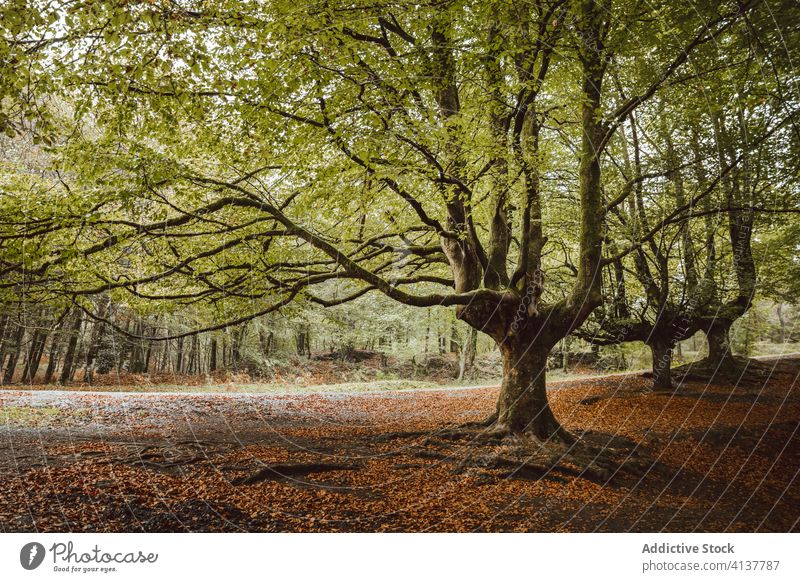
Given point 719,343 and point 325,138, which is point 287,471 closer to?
point 325,138

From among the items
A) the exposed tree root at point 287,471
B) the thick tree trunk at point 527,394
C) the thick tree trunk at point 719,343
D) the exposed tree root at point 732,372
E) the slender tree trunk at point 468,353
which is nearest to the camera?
the exposed tree root at point 287,471

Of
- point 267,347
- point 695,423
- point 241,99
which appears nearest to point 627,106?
point 241,99

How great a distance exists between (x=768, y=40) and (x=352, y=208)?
5.66m

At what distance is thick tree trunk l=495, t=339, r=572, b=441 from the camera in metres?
6.72

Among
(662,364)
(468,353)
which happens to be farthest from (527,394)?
(468,353)

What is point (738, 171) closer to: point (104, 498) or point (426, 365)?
point (104, 498)

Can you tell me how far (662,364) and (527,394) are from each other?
6.10m

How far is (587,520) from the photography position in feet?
15.0

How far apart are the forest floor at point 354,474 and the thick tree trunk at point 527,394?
37.6 inches
